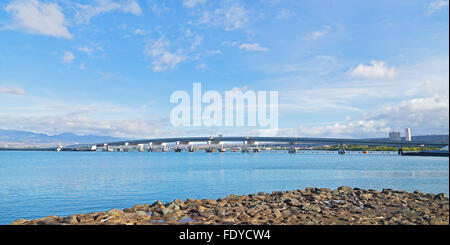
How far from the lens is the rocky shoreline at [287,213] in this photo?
12.2 m

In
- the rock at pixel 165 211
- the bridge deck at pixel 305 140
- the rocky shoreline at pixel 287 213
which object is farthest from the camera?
the bridge deck at pixel 305 140

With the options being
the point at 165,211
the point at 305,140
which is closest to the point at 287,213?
the point at 165,211

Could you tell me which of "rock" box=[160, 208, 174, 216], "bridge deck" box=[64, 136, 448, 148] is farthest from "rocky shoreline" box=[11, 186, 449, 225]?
"bridge deck" box=[64, 136, 448, 148]

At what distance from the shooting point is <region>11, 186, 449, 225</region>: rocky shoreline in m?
12.2

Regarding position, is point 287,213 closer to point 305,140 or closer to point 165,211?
point 165,211

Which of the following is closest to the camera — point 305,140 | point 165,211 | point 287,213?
point 287,213

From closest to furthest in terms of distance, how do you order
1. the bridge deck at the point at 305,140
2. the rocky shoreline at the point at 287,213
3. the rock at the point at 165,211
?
the rocky shoreline at the point at 287,213 → the rock at the point at 165,211 → the bridge deck at the point at 305,140

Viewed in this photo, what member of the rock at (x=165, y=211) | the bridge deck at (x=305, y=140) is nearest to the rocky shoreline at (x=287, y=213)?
the rock at (x=165, y=211)

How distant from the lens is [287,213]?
13.8 meters

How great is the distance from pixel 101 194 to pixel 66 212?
617 centimetres

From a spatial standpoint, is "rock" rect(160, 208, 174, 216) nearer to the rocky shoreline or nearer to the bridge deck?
the rocky shoreline

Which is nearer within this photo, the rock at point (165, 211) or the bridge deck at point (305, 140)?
the rock at point (165, 211)

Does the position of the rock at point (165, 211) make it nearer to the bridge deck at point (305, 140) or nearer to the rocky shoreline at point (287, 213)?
the rocky shoreline at point (287, 213)
